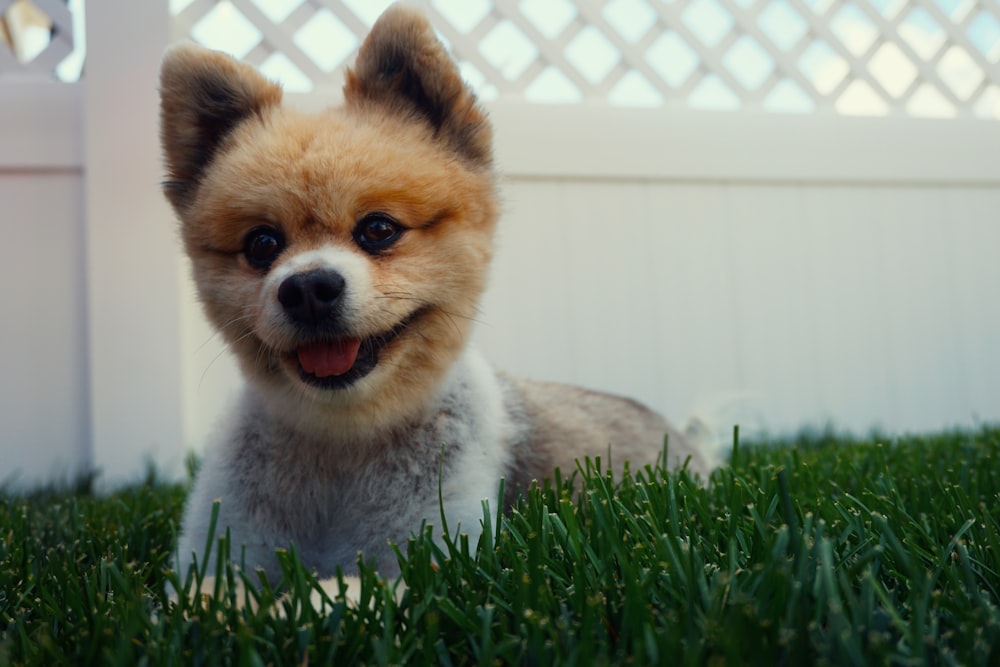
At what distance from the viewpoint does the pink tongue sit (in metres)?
1.38

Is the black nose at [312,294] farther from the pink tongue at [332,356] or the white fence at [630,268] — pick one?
the white fence at [630,268]

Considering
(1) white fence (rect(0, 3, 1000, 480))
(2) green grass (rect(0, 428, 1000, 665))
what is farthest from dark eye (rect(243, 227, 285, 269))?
(1) white fence (rect(0, 3, 1000, 480))

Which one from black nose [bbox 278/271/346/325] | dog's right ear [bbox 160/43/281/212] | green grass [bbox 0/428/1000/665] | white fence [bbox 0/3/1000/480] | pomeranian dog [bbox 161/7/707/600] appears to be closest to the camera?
green grass [bbox 0/428/1000/665]

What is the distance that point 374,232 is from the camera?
4.64 feet

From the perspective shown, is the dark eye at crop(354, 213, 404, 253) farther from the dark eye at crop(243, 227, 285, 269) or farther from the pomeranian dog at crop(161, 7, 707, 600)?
the dark eye at crop(243, 227, 285, 269)

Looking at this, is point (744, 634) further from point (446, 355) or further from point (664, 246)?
point (664, 246)

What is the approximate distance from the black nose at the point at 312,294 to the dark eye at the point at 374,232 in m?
0.14

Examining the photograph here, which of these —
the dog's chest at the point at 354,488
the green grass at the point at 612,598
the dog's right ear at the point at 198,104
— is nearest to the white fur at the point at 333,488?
the dog's chest at the point at 354,488

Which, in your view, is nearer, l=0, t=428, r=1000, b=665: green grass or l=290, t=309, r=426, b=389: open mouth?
l=0, t=428, r=1000, b=665: green grass

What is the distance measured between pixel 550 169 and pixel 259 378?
2.14 m

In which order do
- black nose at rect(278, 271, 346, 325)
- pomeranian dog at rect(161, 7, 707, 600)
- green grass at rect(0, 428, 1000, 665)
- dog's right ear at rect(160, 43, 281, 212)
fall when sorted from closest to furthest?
green grass at rect(0, 428, 1000, 665) → black nose at rect(278, 271, 346, 325) → pomeranian dog at rect(161, 7, 707, 600) → dog's right ear at rect(160, 43, 281, 212)

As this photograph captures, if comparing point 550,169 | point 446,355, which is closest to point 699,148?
point 550,169

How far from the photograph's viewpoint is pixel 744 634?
0.80 meters

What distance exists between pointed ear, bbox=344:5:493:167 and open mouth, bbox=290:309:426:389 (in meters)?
0.49
